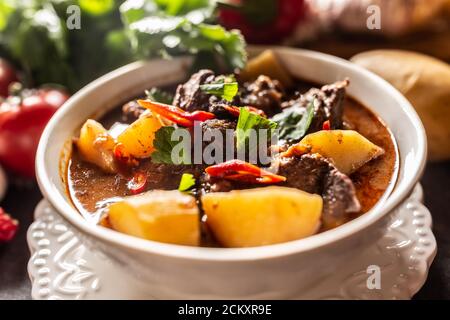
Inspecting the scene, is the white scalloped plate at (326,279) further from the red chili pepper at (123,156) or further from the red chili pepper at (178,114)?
the red chili pepper at (178,114)

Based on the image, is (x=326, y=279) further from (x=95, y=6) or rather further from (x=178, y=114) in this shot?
(x=95, y=6)

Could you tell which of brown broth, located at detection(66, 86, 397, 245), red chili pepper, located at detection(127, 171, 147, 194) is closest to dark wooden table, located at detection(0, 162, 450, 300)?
brown broth, located at detection(66, 86, 397, 245)

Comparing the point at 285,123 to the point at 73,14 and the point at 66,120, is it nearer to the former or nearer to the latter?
the point at 66,120

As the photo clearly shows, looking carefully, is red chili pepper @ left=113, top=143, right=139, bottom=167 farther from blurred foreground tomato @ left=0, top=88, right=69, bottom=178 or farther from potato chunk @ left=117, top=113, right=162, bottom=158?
blurred foreground tomato @ left=0, top=88, right=69, bottom=178

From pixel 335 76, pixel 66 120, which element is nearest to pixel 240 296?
pixel 66 120

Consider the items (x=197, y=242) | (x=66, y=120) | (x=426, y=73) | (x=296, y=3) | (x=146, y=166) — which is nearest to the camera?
(x=197, y=242)
